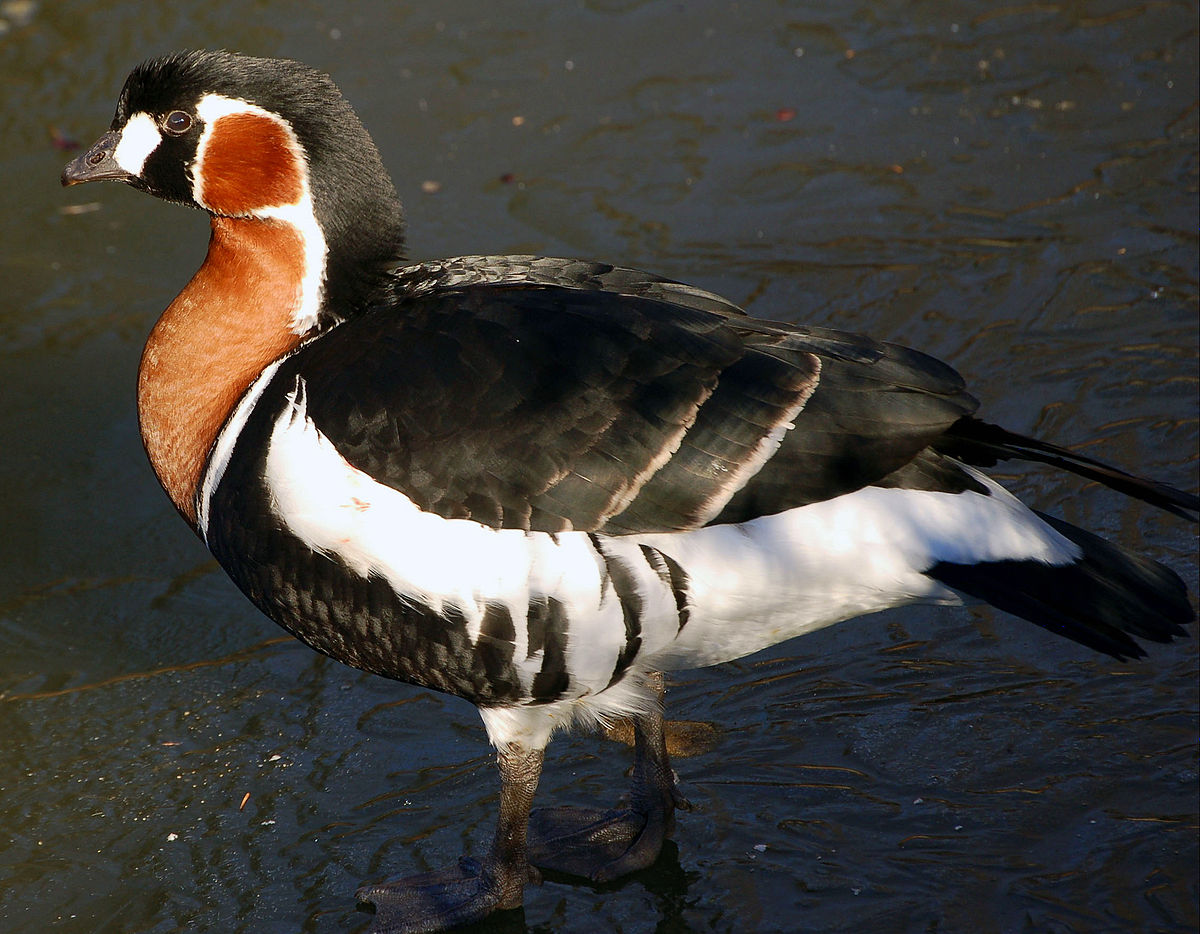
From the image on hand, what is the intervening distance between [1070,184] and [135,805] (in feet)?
16.2

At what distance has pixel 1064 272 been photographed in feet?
18.5

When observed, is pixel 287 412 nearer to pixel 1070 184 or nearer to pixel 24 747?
pixel 24 747

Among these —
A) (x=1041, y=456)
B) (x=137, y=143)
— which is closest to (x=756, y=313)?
(x=1041, y=456)

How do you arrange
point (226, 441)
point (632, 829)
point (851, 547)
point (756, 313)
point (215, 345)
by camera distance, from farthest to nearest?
point (756, 313) → point (632, 829) → point (215, 345) → point (226, 441) → point (851, 547)

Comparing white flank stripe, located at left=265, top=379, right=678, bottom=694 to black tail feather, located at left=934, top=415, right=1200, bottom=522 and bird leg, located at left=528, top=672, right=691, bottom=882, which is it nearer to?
bird leg, located at left=528, top=672, right=691, bottom=882

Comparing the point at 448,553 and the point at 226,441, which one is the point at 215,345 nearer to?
the point at 226,441

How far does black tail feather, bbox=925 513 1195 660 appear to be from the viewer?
9.66 ft

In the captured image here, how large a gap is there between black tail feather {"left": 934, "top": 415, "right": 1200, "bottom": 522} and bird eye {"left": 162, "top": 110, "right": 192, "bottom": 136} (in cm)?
214

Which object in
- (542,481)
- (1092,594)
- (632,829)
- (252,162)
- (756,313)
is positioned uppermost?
(252,162)

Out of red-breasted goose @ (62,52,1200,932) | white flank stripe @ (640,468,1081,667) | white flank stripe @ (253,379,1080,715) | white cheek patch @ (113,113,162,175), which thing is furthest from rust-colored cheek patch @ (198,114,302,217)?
white flank stripe @ (640,468,1081,667)

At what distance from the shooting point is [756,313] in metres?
5.60

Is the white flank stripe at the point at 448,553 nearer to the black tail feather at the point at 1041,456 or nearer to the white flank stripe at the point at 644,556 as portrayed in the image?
the white flank stripe at the point at 644,556

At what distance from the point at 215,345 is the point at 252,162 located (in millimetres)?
494

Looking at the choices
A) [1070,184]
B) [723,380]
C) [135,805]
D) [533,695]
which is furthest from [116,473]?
[1070,184]
